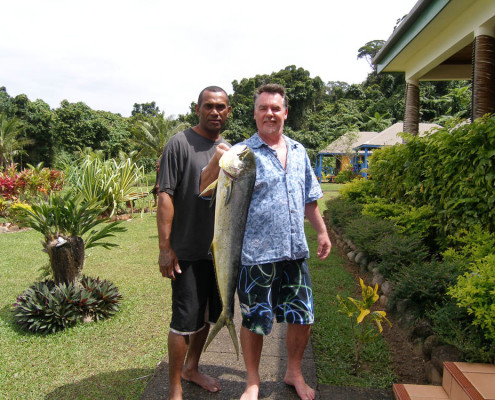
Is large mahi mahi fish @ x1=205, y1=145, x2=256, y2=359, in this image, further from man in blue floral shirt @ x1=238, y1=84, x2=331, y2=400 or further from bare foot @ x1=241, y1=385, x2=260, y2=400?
bare foot @ x1=241, y1=385, x2=260, y2=400

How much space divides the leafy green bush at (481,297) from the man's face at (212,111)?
2.01m

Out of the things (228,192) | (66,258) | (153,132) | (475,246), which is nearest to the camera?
(228,192)

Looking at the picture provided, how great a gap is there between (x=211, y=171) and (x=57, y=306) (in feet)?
8.59

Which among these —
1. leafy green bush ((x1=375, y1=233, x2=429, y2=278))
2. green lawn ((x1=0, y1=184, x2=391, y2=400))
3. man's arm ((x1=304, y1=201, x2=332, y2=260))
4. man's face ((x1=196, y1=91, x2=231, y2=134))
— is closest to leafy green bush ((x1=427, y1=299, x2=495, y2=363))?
green lawn ((x1=0, y1=184, x2=391, y2=400))

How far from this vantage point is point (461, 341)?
2549mm

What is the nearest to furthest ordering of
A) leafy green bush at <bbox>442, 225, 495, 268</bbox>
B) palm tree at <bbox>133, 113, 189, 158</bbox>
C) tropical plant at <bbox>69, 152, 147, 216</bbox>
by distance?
leafy green bush at <bbox>442, 225, 495, 268</bbox> < tropical plant at <bbox>69, 152, 147, 216</bbox> < palm tree at <bbox>133, 113, 189, 158</bbox>

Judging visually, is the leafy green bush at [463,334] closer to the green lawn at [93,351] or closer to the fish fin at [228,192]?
the fish fin at [228,192]

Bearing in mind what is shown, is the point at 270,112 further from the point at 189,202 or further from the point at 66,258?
the point at 66,258

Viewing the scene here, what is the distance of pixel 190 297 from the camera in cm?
254

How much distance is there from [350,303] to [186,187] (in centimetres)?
168

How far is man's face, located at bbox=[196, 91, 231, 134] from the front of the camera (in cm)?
255

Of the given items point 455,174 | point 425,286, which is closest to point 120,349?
point 425,286

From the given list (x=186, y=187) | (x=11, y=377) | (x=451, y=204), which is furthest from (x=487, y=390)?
(x=11, y=377)

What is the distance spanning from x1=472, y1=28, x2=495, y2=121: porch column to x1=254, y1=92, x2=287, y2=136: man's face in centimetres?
375
